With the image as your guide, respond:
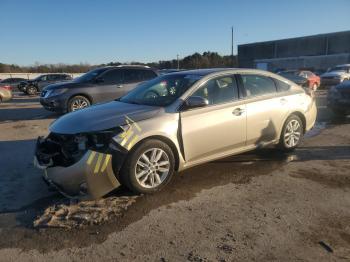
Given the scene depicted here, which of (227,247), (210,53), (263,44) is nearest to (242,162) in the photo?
(227,247)

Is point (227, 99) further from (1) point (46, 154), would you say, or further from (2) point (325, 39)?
(2) point (325, 39)

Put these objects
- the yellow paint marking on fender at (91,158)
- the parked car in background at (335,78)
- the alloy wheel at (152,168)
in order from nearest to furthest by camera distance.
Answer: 1. the yellow paint marking on fender at (91,158)
2. the alloy wheel at (152,168)
3. the parked car in background at (335,78)

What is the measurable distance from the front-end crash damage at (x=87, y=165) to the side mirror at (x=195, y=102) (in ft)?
3.37

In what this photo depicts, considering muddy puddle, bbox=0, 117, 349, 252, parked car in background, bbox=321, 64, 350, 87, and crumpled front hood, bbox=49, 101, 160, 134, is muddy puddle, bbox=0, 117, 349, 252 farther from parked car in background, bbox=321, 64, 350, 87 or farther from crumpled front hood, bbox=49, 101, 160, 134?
parked car in background, bbox=321, 64, 350, 87

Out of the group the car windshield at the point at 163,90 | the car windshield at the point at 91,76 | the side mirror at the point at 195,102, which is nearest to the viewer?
the side mirror at the point at 195,102

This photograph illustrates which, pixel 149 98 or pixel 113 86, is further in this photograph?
pixel 113 86

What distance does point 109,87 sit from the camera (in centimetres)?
1191

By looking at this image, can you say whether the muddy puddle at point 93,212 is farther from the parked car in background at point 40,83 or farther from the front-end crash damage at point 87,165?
the parked car in background at point 40,83

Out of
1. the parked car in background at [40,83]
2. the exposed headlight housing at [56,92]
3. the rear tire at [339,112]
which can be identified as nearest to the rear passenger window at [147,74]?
the exposed headlight housing at [56,92]

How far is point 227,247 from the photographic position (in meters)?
3.39

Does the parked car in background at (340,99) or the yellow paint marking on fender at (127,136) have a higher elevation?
the yellow paint marking on fender at (127,136)

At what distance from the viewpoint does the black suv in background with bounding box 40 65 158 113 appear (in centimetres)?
1159

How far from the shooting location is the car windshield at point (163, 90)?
5.19 meters

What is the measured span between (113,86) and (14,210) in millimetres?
8003
